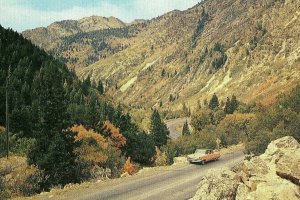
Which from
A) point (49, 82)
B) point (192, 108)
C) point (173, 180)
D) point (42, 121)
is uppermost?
point (49, 82)

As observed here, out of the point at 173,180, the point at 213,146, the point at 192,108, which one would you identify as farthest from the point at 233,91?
the point at 173,180

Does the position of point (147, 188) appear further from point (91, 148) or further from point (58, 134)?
point (91, 148)

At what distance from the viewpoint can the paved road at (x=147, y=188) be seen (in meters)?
22.1

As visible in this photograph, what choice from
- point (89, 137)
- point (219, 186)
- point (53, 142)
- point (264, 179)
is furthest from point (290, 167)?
point (89, 137)

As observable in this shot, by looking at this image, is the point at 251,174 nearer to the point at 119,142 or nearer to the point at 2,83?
the point at 119,142

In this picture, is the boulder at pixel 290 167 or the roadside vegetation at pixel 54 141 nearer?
the boulder at pixel 290 167

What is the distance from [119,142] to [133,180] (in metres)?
33.5

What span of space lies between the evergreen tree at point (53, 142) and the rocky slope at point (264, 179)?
901 inches

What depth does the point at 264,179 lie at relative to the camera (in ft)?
46.8

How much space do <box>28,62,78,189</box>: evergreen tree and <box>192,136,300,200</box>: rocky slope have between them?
75.1 feet

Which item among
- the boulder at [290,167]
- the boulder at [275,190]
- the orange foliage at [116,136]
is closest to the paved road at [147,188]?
the boulder at [275,190]

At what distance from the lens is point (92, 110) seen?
191ft

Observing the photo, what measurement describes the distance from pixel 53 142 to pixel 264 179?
27.1 m

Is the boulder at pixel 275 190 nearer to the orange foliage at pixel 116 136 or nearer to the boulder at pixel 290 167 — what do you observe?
the boulder at pixel 290 167
